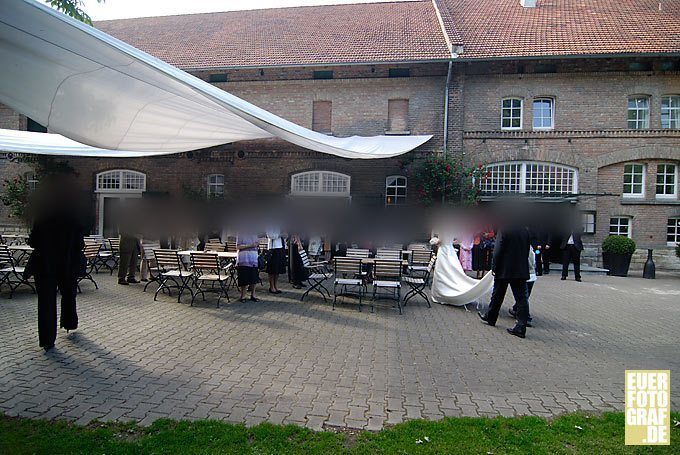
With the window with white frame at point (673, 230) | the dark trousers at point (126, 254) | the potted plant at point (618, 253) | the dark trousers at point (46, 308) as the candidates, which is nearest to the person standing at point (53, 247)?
the dark trousers at point (46, 308)

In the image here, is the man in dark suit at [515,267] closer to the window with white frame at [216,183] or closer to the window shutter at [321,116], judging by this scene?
the window shutter at [321,116]

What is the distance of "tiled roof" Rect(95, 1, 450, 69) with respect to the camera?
17062 mm

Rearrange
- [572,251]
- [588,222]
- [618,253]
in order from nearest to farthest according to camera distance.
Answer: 1. [572,251]
2. [618,253]
3. [588,222]

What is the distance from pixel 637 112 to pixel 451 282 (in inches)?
525

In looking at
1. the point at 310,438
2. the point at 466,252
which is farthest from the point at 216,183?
the point at 310,438

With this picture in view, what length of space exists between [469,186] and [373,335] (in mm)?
10616

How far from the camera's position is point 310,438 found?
321 cm

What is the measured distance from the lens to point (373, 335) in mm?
6270

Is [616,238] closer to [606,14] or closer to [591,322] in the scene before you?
[591,322]

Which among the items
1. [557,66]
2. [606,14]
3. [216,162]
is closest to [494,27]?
[557,66]

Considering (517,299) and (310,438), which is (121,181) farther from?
(310,438)

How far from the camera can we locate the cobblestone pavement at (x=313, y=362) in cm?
377

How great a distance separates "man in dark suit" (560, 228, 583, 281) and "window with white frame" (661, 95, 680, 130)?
23.3 feet

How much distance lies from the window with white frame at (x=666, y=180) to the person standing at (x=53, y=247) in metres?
19.2
